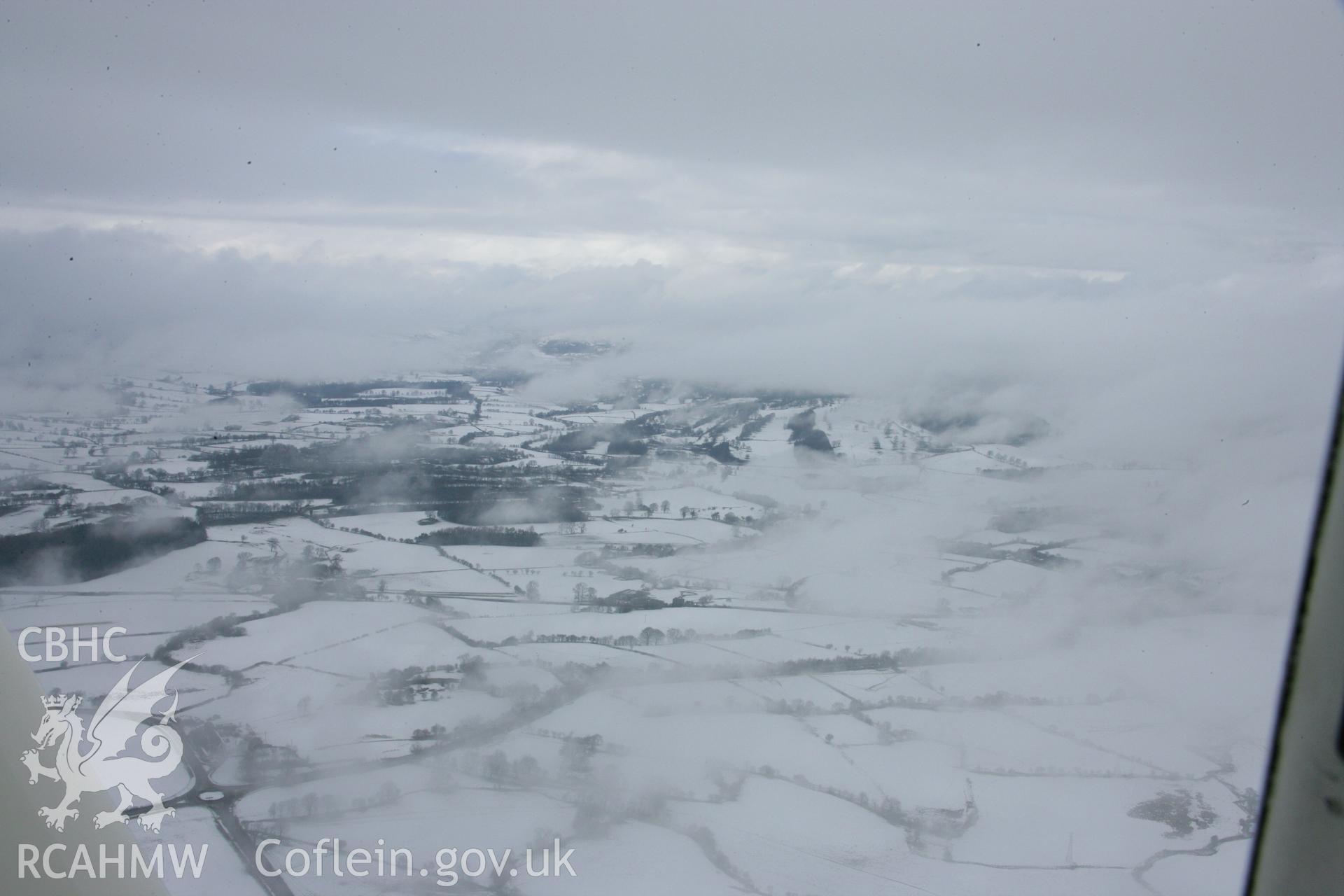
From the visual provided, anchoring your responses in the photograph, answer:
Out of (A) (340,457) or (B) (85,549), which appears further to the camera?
(A) (340,457)

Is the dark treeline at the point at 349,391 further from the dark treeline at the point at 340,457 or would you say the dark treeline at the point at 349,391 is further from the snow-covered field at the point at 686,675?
the dark treeline at the point at 340,457

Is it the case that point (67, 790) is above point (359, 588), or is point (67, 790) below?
above

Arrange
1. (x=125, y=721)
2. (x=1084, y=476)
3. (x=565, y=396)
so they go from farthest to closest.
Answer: (x=565, y=396)
(x=1084, y=476)
(x=125, y=721)

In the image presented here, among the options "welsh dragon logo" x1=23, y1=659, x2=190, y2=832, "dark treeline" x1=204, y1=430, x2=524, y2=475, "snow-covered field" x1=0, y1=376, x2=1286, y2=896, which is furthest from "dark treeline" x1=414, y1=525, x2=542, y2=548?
"welsh dragon logo" x1=23, y1=659, x2=190, y2=832

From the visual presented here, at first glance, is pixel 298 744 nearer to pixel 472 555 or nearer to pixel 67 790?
pixel 472 555

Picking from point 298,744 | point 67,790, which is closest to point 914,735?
point 298,744

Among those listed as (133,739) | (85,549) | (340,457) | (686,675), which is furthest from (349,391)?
(686,675)

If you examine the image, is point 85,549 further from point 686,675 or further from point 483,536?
point 686,675

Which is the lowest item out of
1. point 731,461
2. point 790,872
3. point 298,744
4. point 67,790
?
point 790,872

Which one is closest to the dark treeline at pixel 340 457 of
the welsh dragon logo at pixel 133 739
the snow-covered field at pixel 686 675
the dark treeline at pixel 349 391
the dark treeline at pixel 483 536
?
the snow-covered field at pixel 686 675

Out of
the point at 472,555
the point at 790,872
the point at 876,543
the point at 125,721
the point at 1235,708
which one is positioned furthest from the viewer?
the point at 876,543
